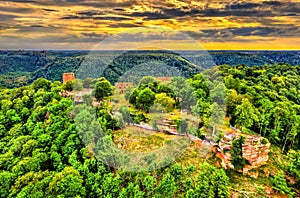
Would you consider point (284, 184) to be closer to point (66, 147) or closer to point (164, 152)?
point (164, 152)

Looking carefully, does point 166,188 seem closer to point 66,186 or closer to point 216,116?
point 66,186

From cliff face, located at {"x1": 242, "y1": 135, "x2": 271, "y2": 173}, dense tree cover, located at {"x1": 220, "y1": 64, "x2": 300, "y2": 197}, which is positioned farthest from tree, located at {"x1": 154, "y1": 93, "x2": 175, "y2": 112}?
cliff face, located at {"x1": 242, "y1": 135, "x2": 271, "y2": 173}

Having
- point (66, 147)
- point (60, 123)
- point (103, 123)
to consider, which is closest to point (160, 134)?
point (103, 123)

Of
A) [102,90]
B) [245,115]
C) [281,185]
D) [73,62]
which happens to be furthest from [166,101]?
[73,62]

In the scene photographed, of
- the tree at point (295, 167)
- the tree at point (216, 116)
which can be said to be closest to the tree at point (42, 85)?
the tree at point (216, 116)

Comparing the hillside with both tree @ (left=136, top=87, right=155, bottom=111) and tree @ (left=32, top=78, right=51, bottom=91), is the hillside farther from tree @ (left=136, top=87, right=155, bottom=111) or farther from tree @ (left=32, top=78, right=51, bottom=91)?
tree @ (left=32, top=78, right=51, bottom=91)

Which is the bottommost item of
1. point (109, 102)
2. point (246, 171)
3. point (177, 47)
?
point (246, 171)
